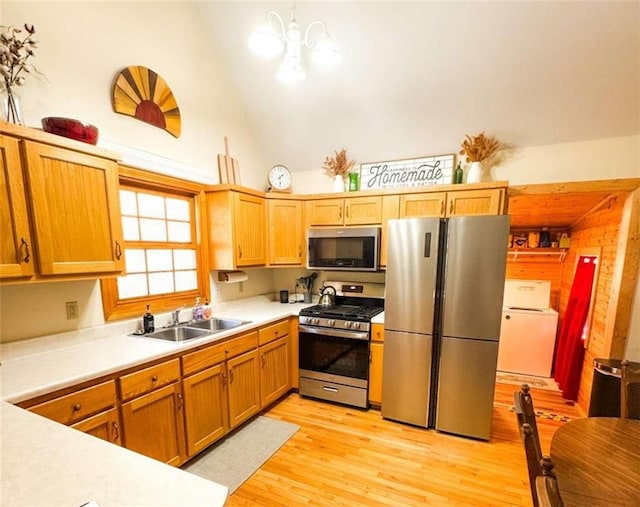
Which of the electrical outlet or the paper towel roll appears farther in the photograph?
the paper towel roll

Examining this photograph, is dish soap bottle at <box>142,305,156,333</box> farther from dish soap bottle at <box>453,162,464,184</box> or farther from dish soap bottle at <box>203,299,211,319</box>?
dish soap bottle at <box>453,162,464,184</box>

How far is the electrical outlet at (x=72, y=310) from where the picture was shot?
1.86 meters

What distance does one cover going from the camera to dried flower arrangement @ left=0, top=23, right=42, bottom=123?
→ 4.94 ft

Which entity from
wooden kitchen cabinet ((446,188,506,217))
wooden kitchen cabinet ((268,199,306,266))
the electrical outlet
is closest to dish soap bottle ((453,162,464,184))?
wooden kitchen cabinet ((446,188,506,217))

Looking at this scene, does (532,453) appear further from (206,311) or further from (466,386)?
(206,311)

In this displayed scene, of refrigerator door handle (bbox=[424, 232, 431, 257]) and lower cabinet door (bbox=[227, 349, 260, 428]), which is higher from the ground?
refrigerator door handle (bbox=[424, 232, 431, 257])

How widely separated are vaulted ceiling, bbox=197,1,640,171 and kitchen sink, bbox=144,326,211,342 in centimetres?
237

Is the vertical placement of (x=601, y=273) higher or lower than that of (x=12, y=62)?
lower

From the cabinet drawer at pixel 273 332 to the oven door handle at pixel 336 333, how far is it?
0.51ft

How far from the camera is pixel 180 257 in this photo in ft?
8.84

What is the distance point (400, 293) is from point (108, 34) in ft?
9.68

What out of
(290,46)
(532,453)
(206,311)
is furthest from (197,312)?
(532,453)

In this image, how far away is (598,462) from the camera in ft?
3.81

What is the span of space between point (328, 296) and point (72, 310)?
2.25 meters
